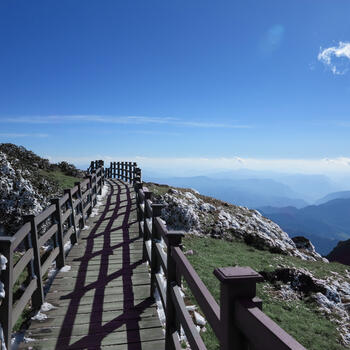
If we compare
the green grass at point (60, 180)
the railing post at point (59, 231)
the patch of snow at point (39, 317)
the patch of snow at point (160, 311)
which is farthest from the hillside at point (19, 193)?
the patch of snow at point (160, 311)

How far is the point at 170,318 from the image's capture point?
170 inches

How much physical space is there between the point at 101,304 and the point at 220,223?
1463 centimetres

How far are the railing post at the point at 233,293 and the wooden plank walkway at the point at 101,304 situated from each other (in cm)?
305

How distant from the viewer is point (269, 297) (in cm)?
1023

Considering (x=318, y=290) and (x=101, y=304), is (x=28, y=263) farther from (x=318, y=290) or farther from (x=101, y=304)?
(x=318, y=290)

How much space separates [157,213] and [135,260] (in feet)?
8.11

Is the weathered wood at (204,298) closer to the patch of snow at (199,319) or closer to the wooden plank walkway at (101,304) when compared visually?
the wooden plank walkway at (101,304)

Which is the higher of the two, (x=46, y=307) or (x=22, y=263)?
(x=22, y=263)

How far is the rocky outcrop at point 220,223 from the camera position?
60.5ft

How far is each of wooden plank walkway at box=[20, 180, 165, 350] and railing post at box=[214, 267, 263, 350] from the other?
3.05 metres

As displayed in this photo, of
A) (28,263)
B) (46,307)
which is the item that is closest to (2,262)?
(28,263)

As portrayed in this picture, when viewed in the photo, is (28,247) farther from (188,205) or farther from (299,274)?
(188,205)

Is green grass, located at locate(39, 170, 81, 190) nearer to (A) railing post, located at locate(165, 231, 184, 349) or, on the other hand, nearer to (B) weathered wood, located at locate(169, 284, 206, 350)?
(A) railing post, located at locate(165, 231, 184, 349)

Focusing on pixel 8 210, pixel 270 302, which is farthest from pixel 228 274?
pixel 8 210
